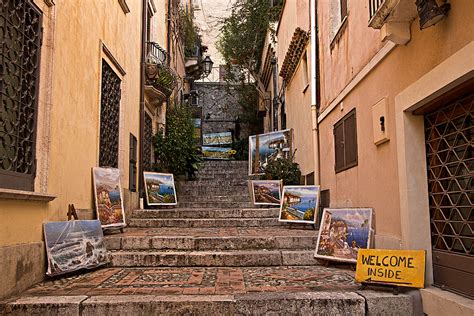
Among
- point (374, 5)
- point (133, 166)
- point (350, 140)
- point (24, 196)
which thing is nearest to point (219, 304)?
point (24, 196)

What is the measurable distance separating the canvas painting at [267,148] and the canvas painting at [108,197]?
5761 mm

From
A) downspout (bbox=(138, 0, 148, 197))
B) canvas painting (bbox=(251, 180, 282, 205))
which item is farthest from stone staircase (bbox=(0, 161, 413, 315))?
downspout (bbox=(138, 0, 148, 197))

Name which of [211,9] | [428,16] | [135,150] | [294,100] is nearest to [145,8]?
[135,150]

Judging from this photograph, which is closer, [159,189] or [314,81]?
[314,81]

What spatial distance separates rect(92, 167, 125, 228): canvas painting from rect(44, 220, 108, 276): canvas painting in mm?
892

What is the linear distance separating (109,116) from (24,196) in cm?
355

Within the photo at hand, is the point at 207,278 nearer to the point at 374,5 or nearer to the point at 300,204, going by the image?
the point at 300,204

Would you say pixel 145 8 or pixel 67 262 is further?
pixel 145 8

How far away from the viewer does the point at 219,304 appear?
140 inches

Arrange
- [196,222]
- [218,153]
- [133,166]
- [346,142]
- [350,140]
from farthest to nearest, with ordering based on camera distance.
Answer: [218,153], [133,166], [196,222], [346,142], [350,140]

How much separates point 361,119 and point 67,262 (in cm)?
396

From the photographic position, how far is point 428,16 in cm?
325

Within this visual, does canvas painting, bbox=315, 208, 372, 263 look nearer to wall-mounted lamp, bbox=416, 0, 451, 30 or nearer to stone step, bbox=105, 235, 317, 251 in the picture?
stone step, bbox=105, 235, 317, 251

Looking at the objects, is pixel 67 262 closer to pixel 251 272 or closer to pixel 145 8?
pixel 251 272
